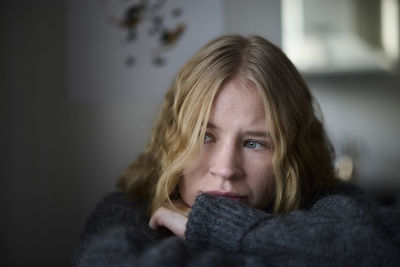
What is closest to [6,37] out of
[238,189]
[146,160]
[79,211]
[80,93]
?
[80,93]

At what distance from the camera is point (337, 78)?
1.96 m

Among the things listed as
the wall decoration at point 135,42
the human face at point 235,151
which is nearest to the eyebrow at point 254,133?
the human face at point 235,151

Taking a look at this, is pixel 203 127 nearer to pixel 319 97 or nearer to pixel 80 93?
pixel 80 93

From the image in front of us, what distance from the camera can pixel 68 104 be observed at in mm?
1646

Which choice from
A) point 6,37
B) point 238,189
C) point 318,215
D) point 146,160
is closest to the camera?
point 318,215

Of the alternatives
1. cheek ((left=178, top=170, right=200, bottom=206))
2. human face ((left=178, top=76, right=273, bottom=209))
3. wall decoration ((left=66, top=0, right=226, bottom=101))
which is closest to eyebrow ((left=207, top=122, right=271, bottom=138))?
human face ((left=178, top=76, right=273, bottom=209))

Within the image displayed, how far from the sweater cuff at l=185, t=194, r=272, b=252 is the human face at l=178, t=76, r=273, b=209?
94 millimetres

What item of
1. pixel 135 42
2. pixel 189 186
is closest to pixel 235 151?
pixel 189 186

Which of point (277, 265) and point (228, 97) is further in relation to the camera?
point (228, 97)

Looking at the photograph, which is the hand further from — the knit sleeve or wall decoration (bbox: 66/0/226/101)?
wall decoration (bbox: 66/0/226/101)

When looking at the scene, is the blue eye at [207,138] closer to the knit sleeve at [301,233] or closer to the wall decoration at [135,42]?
the knit sleeve at [301,233]

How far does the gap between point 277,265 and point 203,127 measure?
1.14ft

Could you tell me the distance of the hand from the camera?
791mm

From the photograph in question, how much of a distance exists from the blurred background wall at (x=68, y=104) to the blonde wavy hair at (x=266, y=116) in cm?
66
